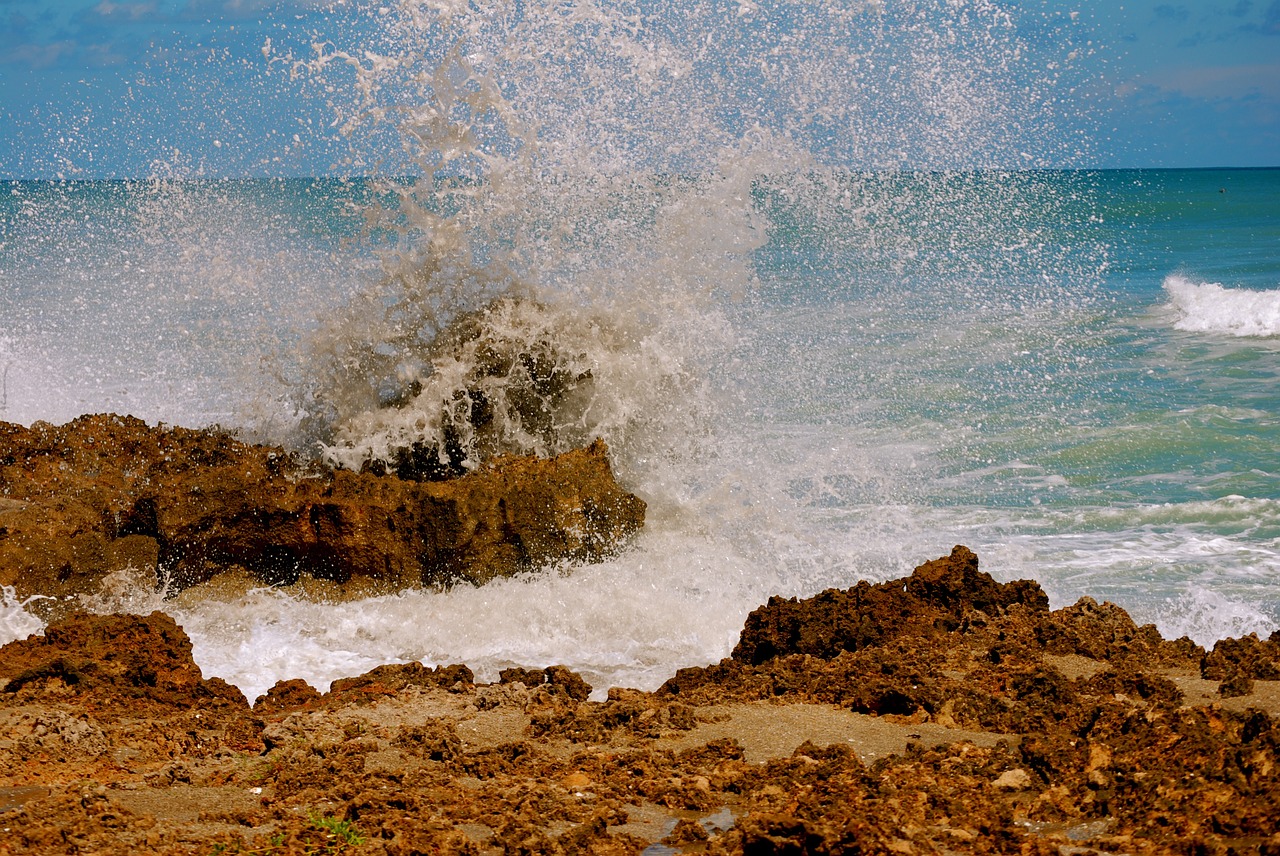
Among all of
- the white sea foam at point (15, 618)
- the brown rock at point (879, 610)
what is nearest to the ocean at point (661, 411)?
the white sea foam at point (15, 618)

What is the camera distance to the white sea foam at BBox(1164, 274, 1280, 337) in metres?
15.2

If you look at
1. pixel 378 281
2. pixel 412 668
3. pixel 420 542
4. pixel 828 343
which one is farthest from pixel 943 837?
pixel 828 343

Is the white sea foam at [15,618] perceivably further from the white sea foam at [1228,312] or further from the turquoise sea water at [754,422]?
the white sea foam at [1228,312]

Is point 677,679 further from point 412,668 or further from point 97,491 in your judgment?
point 97,491

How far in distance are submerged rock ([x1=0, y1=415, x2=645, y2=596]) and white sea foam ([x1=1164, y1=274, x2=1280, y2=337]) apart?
1187 cm

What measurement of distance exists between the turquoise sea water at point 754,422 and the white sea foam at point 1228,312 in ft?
0.23

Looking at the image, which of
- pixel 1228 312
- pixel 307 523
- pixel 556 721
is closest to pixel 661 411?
pixel 307 523

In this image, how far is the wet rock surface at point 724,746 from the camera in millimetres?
3139

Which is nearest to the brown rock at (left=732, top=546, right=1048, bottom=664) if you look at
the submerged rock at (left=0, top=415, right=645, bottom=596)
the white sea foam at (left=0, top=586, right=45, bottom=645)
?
the submerged rock at (left=0, top=415, right=645, bottom=596)

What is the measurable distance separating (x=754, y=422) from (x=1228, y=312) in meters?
8.89

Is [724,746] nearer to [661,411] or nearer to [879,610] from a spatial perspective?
[879,610]

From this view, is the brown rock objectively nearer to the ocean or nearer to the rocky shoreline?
the rocky shoreline

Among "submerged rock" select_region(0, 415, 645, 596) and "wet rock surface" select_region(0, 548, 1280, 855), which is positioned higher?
"submerged rock" select_region(0, 415, 645, 596)

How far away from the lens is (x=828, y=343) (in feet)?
49.4
